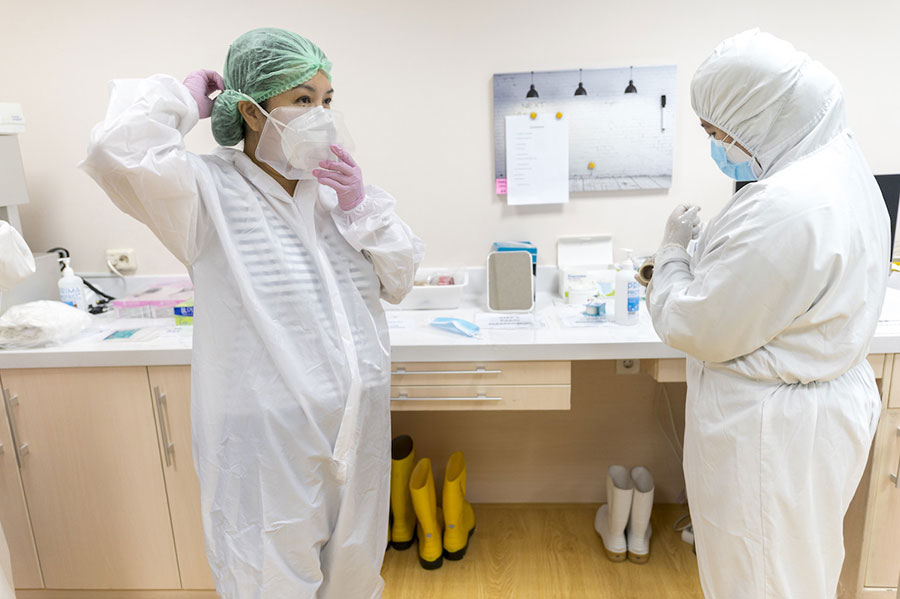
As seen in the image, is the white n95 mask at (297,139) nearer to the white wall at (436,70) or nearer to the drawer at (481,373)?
the drawer at (481,373)

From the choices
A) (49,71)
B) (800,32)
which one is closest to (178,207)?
(49,71)

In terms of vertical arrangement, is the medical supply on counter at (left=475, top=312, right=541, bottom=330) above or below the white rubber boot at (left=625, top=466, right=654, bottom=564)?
above

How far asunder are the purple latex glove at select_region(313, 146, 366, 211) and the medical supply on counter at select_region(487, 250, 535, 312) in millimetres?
789

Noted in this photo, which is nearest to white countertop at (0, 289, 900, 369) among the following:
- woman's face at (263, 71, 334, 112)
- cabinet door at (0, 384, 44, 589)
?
cabinet door at (0, 384, 44, 589)

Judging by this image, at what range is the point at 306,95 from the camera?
125 cm

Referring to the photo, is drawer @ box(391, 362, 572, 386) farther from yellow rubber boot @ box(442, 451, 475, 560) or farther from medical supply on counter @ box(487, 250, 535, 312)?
yellow rubber boot @ box(442, 451, 475, 560)

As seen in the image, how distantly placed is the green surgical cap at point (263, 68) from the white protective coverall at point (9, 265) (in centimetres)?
57

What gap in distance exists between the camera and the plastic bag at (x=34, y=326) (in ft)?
5.75

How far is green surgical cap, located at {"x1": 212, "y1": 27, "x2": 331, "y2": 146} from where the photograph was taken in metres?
1.21

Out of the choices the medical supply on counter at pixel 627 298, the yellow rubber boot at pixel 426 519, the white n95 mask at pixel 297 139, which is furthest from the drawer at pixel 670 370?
the white n95 mask at pixel 297 139

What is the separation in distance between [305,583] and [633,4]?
195 cm

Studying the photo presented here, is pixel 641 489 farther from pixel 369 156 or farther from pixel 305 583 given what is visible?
pixel 369 156

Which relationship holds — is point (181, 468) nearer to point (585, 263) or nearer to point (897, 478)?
point (585, 263)

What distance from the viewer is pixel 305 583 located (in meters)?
1.32
